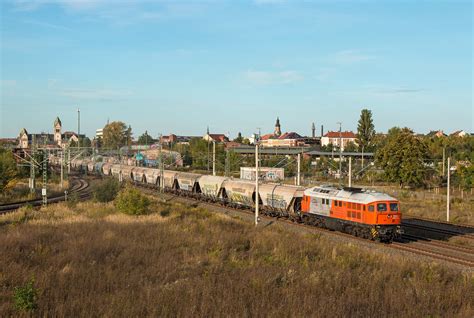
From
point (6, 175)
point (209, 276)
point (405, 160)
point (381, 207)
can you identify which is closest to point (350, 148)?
point (405, 160)

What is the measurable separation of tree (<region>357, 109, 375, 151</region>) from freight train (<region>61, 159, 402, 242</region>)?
65.0 meters

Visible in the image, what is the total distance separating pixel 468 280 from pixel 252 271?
8.49m

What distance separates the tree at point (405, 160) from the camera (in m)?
70.7

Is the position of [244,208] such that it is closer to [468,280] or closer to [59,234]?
[59,234]

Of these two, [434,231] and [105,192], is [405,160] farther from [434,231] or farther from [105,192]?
[105,192]

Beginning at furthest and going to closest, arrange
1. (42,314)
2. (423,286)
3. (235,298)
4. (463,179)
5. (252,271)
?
(463,179)
(252,271)
(423,286)
(235,298)
(42,314)

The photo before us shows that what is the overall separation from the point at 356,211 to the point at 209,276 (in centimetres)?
1564

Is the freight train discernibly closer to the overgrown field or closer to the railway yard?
→ the railway yard

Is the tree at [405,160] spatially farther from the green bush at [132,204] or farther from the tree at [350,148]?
the tree at [350,148]

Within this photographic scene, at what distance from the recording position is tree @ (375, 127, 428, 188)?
7069cm

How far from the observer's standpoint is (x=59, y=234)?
2680 cm

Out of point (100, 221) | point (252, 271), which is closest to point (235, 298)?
point (252, 271)

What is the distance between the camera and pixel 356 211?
3075cm

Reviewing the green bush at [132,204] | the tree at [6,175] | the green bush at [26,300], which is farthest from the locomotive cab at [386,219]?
the tree at [6,175]
